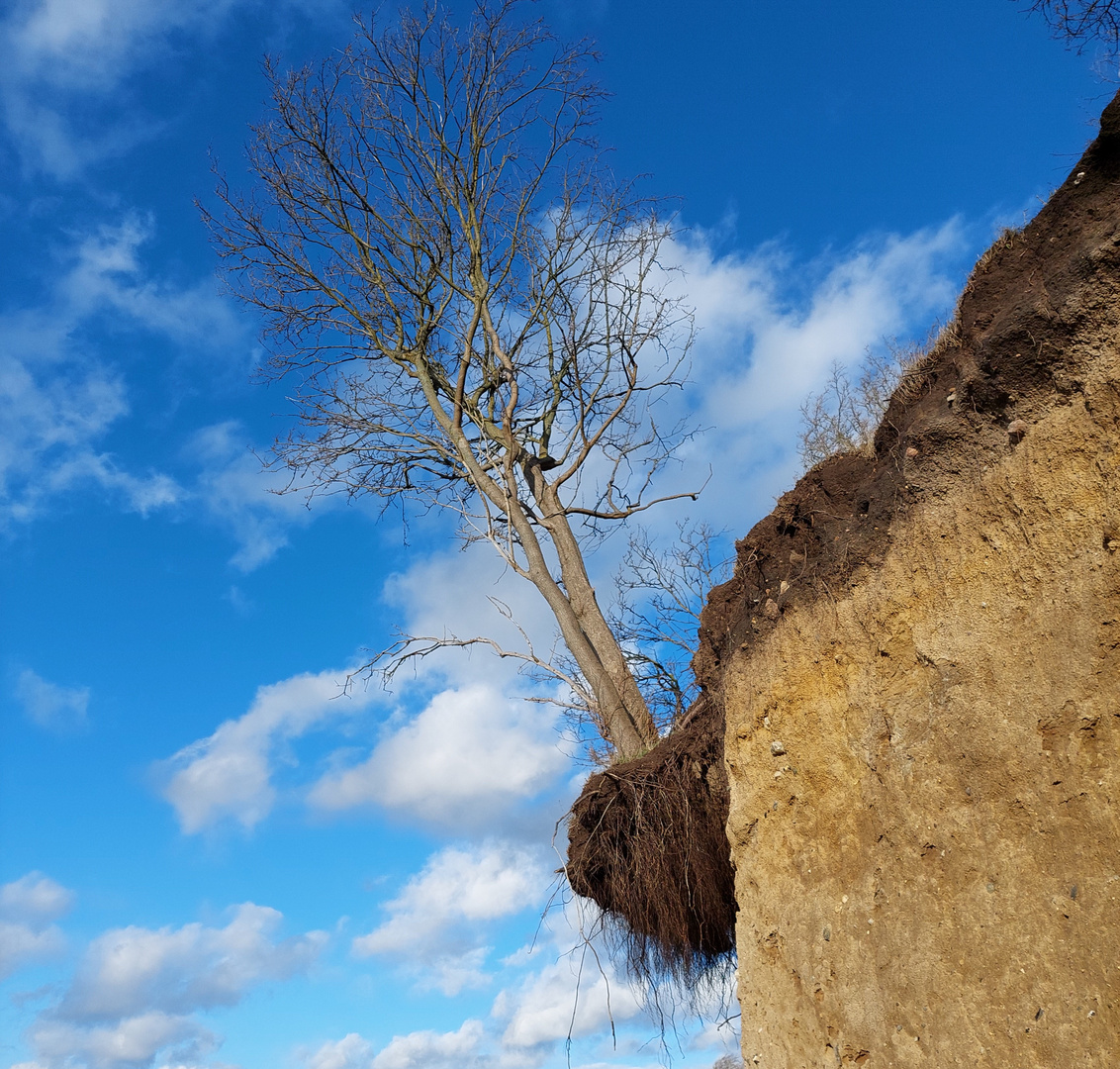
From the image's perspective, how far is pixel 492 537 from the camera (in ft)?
32.8

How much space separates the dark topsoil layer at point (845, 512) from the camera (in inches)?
177

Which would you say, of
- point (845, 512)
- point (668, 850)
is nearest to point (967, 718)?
point (845, 512)

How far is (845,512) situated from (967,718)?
185 centimetres

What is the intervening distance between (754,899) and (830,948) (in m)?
0.75

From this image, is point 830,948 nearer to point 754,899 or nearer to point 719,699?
point 754,899

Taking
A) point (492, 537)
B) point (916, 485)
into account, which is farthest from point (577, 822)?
point (916, 485)

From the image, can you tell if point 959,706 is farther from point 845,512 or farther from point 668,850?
point 668,850

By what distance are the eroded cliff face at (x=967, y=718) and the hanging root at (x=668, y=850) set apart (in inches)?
32.8

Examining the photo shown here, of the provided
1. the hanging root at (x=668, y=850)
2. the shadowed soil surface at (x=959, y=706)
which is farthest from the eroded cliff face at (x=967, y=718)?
the hanging root at (x=668, y=850)

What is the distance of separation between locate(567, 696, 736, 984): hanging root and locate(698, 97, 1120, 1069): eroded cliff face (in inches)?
32.8

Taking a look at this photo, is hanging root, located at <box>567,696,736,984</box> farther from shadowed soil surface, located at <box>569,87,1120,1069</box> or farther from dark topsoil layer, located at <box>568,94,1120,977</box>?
shadowed soil surface, located at <box>569,87,1120,1069</box>

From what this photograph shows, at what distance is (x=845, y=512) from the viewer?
612cm

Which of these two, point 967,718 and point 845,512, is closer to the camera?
point 967,718

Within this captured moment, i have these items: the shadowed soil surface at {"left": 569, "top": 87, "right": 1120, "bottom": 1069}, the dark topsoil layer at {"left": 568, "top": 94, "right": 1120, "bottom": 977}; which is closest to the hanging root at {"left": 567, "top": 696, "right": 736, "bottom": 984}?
the dark topsoil layer at {"left": 568, "top": 94, "right": 1120, "bottom": 977}
